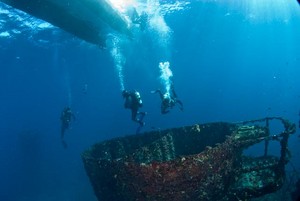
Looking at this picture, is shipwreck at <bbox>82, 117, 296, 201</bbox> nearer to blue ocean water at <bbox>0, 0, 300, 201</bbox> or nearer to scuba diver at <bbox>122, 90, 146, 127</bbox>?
scuba diver at <bbox>122, 90, 146, 127</bbox>

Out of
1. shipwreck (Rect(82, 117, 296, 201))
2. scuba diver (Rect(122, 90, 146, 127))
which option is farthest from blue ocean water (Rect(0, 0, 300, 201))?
shipwreck (Rect(82, 117, 296, 201))

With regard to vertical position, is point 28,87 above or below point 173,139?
above

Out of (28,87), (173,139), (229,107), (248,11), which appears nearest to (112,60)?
(28,87)

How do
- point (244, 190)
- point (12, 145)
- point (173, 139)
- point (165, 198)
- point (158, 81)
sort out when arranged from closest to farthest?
1. point (165, 198)
2. point (244, 190)
3. point (173, 139)
4. point (158, 81)
5. point (12, 145)

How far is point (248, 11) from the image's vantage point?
3412 cm

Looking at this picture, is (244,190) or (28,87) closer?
(244,190)

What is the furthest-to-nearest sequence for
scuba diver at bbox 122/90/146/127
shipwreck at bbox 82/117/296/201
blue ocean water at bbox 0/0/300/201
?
blue ocean water at bbox 0/0/300/201
scuba diver at bbox 122/90/146/127
shipwreck at bbox 82/117/296/201

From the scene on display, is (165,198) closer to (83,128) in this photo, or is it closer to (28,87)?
(28,87)

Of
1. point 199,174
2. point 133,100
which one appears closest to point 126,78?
point 133,100

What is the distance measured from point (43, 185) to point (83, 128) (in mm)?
53007

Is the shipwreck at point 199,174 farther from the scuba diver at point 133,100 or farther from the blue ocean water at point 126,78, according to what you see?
the blue ocean water at point 126,78

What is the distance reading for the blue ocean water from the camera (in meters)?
27.3

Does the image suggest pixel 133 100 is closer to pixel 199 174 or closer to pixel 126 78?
pixel 199 174

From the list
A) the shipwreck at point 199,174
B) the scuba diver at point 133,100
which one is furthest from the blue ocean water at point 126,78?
the shipwreck at point 199,174
